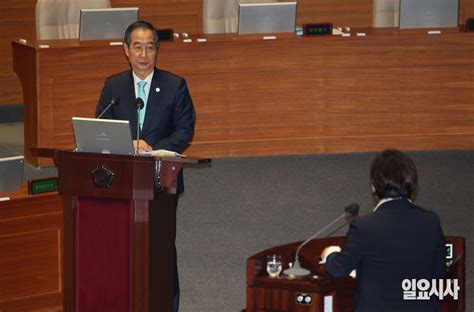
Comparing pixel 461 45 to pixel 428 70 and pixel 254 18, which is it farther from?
pixel 254 18

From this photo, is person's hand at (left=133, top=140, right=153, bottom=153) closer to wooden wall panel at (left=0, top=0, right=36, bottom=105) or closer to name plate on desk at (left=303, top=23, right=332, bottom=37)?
name plate on desk at (left=303, top=23, right=332, bottom=37)

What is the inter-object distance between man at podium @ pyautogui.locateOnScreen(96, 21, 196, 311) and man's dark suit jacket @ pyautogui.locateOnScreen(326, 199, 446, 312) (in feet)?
5.70

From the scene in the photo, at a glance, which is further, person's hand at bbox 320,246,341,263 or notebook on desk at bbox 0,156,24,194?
notebook on desk at bbox 0,156,24,194

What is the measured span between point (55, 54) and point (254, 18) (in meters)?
1.96

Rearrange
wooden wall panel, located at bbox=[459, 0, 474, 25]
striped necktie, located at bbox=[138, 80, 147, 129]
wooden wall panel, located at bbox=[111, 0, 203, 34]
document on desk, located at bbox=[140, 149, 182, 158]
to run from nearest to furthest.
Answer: document on desk, located at bbox=[140, 149, 182, 158] < striped necktie, located at bbox=[138, 80, 147, 129] < wooden wall panel, located at bbox=[111, 0, 203, 34] < wooden wall panel, located at bbox=[459, 0, 474, 25]

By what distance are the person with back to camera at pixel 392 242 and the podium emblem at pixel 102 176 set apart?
1.35 metres

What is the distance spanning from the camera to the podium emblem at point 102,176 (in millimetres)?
5512

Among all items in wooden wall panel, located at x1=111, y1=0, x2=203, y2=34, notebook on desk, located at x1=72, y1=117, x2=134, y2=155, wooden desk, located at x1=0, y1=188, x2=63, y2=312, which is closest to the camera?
notebook on desk, located at x1=72, y1=117, x2=134, y2=155

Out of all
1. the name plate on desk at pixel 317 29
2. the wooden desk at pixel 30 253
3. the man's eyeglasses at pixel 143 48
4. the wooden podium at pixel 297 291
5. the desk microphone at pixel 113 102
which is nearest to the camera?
the wooden podium at pixel 297 291

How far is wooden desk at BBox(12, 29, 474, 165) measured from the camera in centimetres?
1085

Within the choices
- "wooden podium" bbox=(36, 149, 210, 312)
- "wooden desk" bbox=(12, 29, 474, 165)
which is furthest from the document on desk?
"wooden desk" bbox=(12, 29, 474, 165)

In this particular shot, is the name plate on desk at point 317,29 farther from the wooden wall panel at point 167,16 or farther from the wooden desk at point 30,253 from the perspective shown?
the wooden desk at point 30,253

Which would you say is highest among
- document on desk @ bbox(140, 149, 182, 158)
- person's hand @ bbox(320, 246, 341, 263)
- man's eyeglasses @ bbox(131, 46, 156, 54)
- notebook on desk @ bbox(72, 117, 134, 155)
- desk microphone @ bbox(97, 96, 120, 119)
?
man's eyeglasses @ bbox(131, 46, 156, 54)

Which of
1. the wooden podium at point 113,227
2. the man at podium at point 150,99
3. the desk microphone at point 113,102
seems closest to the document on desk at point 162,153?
the wooden podium at point 113,227
